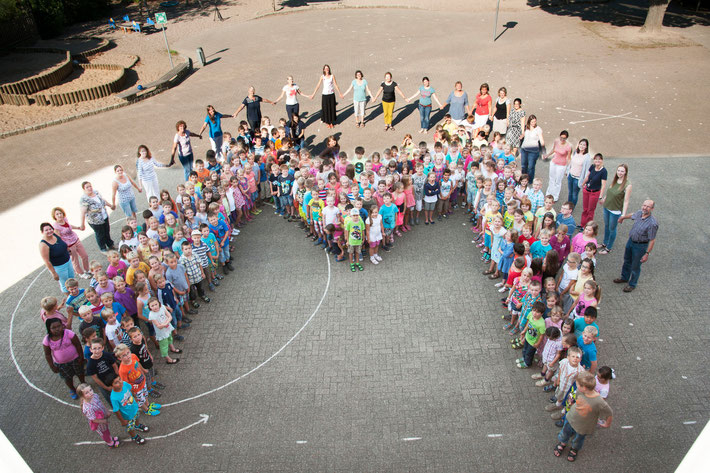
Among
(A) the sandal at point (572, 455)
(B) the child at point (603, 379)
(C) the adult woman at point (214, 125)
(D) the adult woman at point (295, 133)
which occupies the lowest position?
(A) the sandal at point (572, 455)

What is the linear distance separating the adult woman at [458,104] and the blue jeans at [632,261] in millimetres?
7293

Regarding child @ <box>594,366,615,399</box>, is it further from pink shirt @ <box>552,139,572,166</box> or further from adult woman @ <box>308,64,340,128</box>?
adult woman @ <box>308,64,340,128</box>

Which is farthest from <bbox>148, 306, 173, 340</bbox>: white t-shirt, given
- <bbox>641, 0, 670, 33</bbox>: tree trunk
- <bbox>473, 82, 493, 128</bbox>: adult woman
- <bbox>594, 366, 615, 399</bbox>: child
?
<bbox>641, 0, 670, 33</bbox>: tree trunk

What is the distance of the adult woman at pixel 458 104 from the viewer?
50.2 ft

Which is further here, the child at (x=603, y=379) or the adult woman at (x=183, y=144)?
the adult woman at (x=183, y=144)

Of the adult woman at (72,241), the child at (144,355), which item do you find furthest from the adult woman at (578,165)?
the adult woman at (72,241)

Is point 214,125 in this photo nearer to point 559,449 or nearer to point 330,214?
point 330,214

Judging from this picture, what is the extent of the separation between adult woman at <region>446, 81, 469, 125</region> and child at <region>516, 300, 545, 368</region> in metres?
8.85

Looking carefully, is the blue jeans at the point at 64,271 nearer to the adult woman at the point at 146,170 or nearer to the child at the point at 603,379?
the adult woman at the point at 146,170

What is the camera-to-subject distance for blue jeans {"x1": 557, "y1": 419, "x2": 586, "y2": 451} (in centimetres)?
682

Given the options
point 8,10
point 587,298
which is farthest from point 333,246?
point 8,10

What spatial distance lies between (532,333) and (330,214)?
16.3ft

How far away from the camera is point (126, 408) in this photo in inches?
286

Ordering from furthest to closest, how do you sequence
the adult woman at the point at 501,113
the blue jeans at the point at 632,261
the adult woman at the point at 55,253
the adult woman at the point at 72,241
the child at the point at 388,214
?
the adult woman at the point at 501,113
the child at the point at 388,214
the adult woman at the point at 72,241
the adult woman at the point at 55,253
the blue jeans at the point at 632,261
